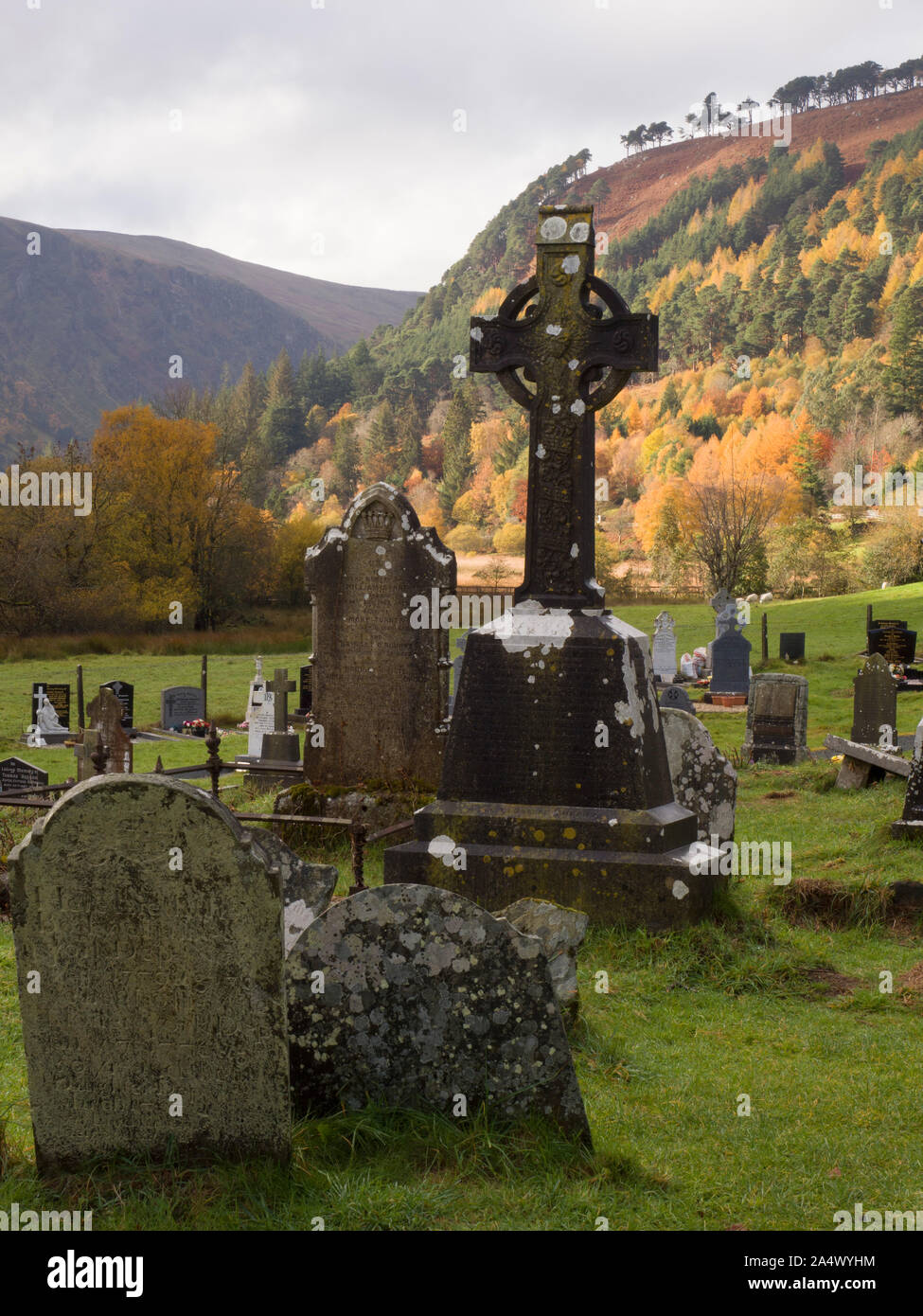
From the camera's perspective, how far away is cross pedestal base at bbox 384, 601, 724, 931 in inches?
324

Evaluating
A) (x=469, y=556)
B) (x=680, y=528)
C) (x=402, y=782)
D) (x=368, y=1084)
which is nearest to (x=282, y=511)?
(x=469, y=556)

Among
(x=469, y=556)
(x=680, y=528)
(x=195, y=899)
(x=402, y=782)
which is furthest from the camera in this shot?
(x=469, y=556)

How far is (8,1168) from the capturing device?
14.1 feet

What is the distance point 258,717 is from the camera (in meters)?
21.5

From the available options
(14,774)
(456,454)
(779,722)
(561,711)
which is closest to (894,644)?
(779,722)

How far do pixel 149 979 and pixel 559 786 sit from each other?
4.72 metres

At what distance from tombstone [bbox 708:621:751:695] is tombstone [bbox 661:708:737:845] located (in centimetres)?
1692

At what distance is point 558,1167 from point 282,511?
94.2 meters

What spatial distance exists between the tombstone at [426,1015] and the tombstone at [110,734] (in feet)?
35.2

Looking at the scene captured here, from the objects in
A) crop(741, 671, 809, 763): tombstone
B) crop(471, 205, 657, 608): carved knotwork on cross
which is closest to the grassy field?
crop(471, 205, 657, 608): carved knotwork on cross

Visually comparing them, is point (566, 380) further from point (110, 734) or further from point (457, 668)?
point (110, 734)

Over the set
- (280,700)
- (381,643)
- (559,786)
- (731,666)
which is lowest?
(280,700)

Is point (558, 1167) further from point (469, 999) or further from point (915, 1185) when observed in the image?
point (915, 1185)

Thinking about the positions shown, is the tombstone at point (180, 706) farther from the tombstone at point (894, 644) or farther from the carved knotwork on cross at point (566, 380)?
the carved knotwork on cross at point (566, 380)
